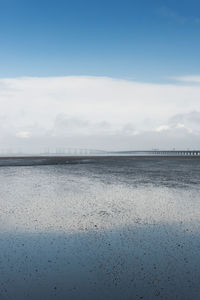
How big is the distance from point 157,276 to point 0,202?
1366 centimetres

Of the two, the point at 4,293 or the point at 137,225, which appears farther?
the point at 137,225

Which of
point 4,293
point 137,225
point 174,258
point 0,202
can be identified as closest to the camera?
point 4,293

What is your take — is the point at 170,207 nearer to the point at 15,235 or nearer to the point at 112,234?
the point at 112,234

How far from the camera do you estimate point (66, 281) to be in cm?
816

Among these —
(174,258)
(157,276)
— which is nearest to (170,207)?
(174,258)

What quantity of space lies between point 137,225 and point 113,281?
5834 millimetres

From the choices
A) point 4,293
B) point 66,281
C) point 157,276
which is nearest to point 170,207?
point 157,276

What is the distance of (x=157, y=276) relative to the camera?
8.41m

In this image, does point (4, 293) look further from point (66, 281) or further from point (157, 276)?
point (157, 276)

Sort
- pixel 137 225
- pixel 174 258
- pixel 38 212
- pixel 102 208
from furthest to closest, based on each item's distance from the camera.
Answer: pixel 102 208 → pixel 38 212 → pixel 137 225 → pixel 174 258

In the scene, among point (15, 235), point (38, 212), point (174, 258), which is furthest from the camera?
point (38, 212)

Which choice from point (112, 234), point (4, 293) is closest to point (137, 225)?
point (112, 234)

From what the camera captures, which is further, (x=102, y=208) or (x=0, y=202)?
(x=0, y=202)

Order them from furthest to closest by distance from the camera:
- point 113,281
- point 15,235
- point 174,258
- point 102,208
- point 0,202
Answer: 1. point 0,202
2. point 102,208
3. point 15,235
4. point 174,258
5. point 113,281
